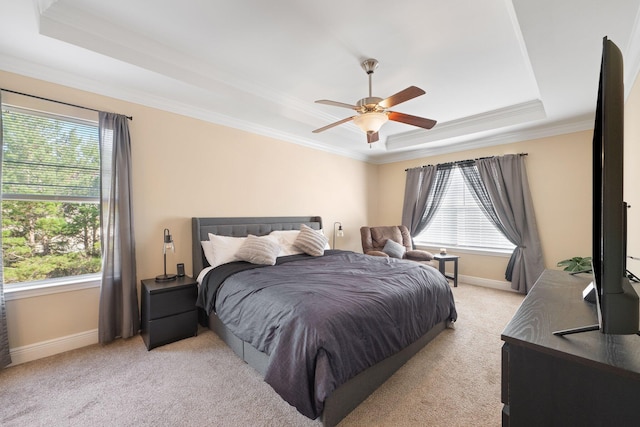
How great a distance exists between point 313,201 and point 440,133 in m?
2.51

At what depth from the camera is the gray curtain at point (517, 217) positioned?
13.8 ft

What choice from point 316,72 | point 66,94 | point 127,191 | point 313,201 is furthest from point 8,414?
point 313,201

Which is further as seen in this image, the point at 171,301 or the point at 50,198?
the point at 171,301

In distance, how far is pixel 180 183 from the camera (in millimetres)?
3344

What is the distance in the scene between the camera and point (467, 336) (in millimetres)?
2857

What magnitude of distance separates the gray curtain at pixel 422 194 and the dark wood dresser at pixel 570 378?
14.6ft

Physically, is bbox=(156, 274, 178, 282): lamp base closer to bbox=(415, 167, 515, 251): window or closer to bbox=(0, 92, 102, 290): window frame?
bbox=(0, 92, 102, 290): window frame

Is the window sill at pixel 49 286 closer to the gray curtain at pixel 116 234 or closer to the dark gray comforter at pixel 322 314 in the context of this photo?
the gray curtain at pixel 116 234

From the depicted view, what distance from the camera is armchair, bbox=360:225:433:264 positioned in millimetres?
4664

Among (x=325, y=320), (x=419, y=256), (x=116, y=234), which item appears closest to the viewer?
(x=325, y=320)

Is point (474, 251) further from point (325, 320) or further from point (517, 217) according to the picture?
point (325, 320)

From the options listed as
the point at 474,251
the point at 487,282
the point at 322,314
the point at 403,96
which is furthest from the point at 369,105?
the point at 487,282

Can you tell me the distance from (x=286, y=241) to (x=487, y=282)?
360cm

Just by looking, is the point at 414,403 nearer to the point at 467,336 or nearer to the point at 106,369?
the point at 467,336
